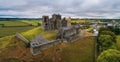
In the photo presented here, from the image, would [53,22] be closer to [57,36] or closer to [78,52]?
[57,36]

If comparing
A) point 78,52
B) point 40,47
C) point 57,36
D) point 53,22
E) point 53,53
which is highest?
point 53,22

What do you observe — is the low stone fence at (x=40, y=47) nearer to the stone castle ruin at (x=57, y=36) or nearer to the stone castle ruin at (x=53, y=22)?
the stone castle ruin at (x=57, y=36)

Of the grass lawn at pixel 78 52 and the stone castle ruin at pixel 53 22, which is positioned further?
the stone castle ruin at pixel 53 22

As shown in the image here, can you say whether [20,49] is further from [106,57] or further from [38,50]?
[106,57]

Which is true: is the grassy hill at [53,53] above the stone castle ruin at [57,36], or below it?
below

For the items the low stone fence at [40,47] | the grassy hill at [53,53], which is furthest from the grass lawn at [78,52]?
the low stone fence at [40,47]

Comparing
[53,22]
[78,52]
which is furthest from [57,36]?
[53,22]

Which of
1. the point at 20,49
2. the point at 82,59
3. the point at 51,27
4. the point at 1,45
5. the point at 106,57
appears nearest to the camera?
the point at 106,57

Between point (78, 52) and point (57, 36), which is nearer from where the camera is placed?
point (78, 52)

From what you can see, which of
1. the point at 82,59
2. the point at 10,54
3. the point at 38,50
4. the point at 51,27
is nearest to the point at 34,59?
the point at 38,50

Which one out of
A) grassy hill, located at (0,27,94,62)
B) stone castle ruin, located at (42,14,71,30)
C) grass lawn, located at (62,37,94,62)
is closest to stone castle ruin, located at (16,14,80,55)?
stone castle ruin, located at (42,14,71,30)

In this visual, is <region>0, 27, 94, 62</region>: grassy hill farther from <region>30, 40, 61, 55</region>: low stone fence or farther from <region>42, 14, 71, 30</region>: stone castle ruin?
<region>42, 14, 71, 30</region>: stone castle ruin
